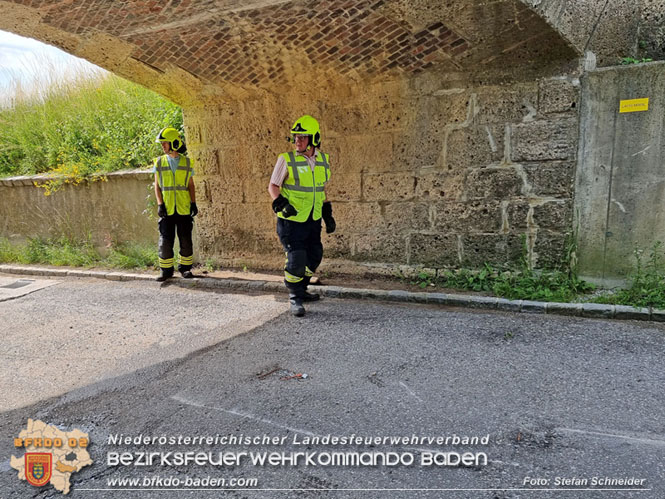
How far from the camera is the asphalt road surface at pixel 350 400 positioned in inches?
91.7

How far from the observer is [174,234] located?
657 cm

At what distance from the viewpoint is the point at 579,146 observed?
4895mm

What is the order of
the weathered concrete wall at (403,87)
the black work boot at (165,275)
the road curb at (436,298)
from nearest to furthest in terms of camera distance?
Result: the road curb at (436,298), the weathered concrete wall at (403,87), the black work boot at (165,275)

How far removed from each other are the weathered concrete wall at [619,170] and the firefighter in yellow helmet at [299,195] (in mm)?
2781

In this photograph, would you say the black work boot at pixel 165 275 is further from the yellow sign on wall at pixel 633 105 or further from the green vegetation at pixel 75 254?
the yellow sign on wall at pixel 633 105

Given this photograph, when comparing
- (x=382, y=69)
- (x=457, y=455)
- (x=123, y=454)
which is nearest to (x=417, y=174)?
(x=382, y=69)

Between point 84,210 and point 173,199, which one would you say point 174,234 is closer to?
point 173,199

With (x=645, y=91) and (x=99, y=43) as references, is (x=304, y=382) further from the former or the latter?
(x=99, y=43)

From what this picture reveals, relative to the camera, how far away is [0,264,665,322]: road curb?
4.43 metres

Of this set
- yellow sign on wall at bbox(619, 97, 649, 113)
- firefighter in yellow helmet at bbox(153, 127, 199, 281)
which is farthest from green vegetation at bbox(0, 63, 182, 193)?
yellow sign on wall at bbox(619, 97, 649, 113)

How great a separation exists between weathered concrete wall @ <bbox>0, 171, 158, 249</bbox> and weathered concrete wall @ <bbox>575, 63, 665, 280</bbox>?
6.13 metres

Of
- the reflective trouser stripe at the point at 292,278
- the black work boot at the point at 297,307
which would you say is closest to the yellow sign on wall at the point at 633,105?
the reflective trouser stripe at the point at 292,278

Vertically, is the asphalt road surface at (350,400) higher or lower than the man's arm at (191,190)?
lower

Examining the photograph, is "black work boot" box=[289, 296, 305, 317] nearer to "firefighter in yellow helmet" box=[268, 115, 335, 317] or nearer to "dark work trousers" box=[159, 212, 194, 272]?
"firefighter in yellow helmet" box=[268, 115, 335, 317]
